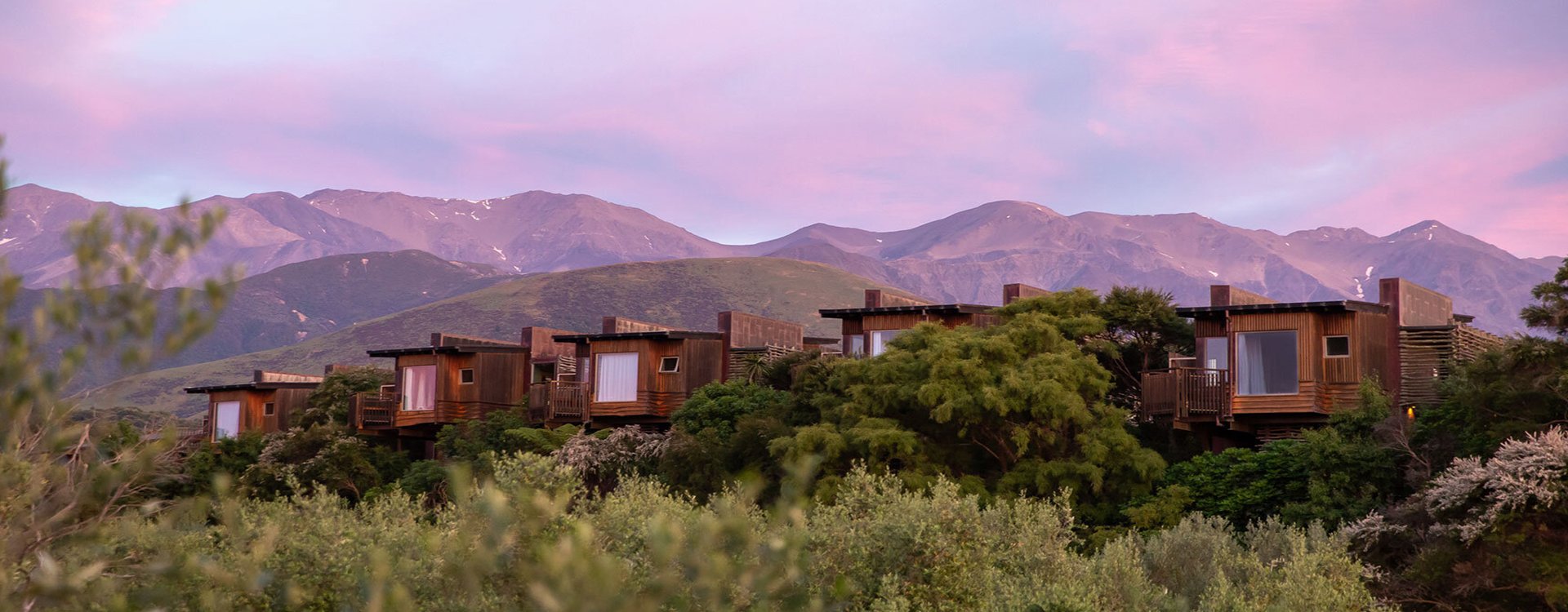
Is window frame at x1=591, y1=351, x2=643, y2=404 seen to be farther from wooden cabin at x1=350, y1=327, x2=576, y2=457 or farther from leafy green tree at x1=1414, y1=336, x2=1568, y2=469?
leafy green tree at x1=1414, y1=336, x2=1568, y2=469

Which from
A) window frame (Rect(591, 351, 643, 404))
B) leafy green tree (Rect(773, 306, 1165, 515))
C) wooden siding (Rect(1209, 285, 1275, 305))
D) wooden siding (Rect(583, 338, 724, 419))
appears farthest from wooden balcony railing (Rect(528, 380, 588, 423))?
wooden siding (Rect(1209, 285, 1275, 305))

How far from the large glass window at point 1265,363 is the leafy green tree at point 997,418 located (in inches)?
148

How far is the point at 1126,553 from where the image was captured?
2723 centimetres

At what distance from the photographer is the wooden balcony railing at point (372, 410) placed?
194 ft

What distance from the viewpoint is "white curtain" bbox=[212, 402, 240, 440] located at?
222ft

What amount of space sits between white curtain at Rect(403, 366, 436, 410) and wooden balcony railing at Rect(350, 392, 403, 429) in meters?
0.44

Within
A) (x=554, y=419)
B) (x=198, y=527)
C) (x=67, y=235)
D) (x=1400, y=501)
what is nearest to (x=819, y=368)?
(x=554, y=419)

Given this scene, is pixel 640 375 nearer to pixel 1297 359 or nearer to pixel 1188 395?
pixel 1188 395

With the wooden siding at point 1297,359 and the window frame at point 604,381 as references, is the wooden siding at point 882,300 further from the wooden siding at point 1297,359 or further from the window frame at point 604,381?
the wooden siding at point 1297,359

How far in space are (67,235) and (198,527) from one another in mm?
20774

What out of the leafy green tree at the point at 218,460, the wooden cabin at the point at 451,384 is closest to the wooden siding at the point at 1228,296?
the wooden cabin at the point at 451,384

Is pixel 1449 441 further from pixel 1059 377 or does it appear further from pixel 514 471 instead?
pixel 514 471

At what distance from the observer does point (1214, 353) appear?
4159cm

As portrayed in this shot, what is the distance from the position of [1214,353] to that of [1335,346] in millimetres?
3279
